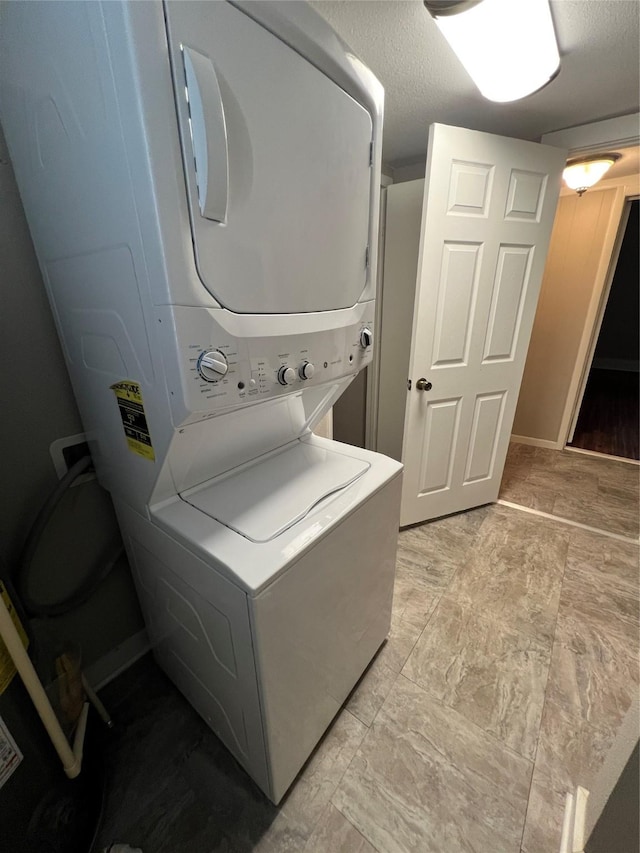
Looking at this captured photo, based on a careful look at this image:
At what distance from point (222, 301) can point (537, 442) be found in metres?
3.87

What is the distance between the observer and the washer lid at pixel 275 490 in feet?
3.16

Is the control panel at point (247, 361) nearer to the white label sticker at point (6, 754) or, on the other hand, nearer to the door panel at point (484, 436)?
the white label sticker at point (6, 754)

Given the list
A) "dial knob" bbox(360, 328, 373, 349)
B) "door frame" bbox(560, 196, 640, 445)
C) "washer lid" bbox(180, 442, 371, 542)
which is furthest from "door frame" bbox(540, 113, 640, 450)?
"washer lid" bbox(180, 442, 371, 542)

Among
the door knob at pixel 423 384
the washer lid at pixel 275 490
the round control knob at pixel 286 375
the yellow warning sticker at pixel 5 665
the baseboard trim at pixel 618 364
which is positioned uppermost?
the round control knob at pixel 286 375

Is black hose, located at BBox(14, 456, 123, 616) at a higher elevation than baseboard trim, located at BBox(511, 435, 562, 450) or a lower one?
higher

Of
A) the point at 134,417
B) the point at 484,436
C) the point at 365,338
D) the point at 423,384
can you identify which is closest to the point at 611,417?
the point at 484,436

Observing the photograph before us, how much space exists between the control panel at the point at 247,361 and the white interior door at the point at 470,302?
109 cm

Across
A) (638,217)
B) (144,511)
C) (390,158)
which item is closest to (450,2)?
(390,158)

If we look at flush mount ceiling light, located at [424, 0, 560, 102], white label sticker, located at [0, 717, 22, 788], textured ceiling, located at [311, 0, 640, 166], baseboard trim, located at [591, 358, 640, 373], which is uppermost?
textured ceiling, located at [311, 0, 640, 166]

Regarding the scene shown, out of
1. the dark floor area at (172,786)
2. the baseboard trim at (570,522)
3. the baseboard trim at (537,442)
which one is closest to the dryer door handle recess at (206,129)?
the dark floor area at (172,786)

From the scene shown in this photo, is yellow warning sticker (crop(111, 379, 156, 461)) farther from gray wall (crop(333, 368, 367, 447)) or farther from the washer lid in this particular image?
gray wall (crop(333, 368, 367, 447))

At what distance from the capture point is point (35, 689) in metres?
0.85

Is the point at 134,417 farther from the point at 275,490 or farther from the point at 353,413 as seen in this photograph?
the point at 353,413

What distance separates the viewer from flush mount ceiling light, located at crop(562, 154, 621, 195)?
222cm
